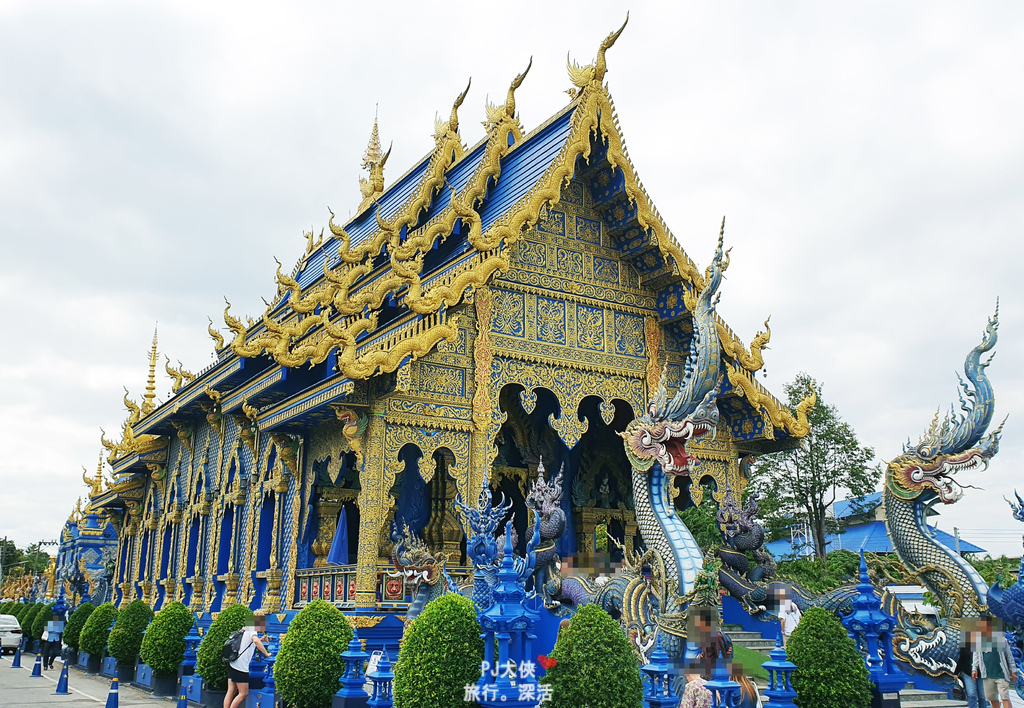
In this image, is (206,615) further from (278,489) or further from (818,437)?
(818,437)

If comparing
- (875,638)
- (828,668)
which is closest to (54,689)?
(828,668)

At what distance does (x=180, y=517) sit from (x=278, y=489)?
8498mm

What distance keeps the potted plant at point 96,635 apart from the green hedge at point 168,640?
5228 mm

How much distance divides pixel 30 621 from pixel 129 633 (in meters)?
14.3

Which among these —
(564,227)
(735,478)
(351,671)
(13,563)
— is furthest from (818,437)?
(13,563)

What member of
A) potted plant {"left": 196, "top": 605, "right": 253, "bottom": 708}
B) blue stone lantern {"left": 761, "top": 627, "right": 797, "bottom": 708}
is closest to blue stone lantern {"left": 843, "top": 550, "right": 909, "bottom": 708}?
blue stone lantern {"left": 761, "top": 627, "right": 797, "bottom": 708}

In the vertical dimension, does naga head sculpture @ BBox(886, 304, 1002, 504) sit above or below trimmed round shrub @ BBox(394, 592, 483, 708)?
above

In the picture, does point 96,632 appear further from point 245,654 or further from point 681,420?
point 681,420

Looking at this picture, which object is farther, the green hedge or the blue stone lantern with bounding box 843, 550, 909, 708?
the green hedge

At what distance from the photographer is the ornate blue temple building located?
12.0m

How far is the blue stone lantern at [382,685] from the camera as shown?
8.48 m

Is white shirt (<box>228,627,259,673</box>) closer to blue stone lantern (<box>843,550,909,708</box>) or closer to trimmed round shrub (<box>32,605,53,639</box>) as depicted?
blue stone lantern (<box>843,550,909,708</box>)

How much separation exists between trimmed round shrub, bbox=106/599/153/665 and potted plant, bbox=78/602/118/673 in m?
2.24

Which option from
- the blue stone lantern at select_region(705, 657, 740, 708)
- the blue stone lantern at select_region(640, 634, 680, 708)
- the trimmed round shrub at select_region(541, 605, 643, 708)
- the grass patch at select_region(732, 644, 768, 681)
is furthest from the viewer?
the grass patch at select_region(732, 644, 768, 681)
